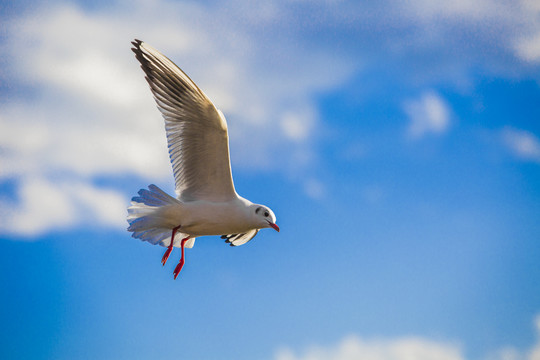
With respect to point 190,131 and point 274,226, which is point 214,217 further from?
point 190,131

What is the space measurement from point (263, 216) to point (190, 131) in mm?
1385

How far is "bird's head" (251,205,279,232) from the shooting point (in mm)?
9477

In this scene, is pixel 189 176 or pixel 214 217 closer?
pixel 214 217

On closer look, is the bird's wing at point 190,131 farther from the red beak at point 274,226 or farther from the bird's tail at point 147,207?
the red beak at point 274,226

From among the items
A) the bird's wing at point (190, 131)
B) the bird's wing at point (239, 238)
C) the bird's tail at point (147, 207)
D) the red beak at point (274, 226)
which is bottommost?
the bird's tail at point (147, 207)

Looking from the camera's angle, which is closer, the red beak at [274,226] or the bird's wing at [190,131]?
the bird's wing at [190,131]

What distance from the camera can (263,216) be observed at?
9.49 meters

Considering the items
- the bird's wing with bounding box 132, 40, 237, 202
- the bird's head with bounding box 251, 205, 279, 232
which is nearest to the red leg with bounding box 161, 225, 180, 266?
the bird's wing with bounding box 132, 40, 237, 202

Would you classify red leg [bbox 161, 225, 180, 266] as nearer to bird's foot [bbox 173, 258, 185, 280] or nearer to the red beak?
bird's foot [bbox 173, 258, 185, 280]

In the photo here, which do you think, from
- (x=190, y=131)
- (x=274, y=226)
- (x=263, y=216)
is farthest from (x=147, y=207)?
(x=274, y=226)

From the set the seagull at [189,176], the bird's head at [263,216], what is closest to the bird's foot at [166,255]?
the seagull at [189,176]

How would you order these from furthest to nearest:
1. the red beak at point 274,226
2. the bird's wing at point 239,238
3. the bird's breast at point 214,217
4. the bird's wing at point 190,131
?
1. the bird's wing at point 239,238
2. the red beak at point 274,226
3. the bird's breast at point 214,217
4. the bird's wing at point 190,131

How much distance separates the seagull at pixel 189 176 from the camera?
9258mm

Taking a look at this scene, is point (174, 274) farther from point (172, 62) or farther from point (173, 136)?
point (172, 62)
